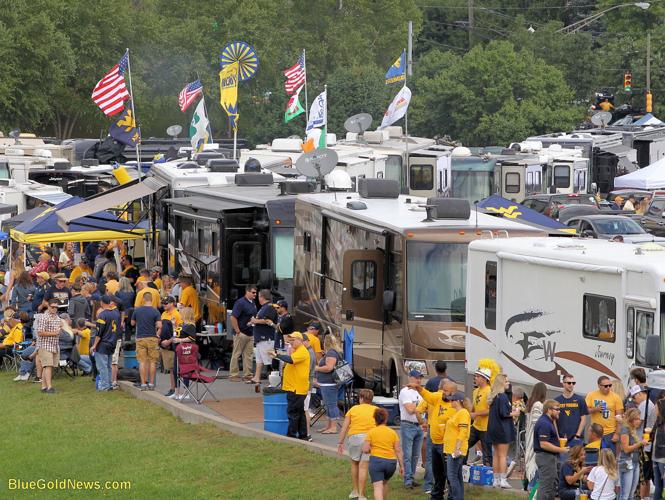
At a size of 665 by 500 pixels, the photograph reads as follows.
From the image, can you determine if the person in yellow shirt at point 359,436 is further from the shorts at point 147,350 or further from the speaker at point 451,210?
the shorts at point 147,350

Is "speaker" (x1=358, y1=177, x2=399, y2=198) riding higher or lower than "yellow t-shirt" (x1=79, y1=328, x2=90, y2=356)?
higher

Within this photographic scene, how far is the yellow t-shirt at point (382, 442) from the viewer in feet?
48.5

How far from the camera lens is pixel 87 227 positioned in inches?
1201

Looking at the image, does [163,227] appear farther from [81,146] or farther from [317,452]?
[81,146]

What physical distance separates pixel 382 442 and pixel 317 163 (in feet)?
45.6

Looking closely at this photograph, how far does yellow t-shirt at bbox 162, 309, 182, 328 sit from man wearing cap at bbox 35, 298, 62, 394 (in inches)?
70.4

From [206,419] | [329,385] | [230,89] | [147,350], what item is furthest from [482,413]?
Result: [230,89]

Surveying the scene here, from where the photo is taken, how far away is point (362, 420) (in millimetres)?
15078

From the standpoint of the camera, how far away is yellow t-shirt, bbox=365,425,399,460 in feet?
48.5

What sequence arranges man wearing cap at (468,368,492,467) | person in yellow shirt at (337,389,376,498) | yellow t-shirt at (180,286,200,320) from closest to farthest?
person in yellow shirt at (337,389,376,498)
man wearing cap at (468,368,492,467)
yellow t-shirt at (180,286,200,320)

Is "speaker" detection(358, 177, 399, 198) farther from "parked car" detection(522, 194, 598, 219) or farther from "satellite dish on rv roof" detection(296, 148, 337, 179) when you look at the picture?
"parked car" detection(522, 194, 598, 219)

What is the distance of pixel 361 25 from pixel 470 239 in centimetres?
7686

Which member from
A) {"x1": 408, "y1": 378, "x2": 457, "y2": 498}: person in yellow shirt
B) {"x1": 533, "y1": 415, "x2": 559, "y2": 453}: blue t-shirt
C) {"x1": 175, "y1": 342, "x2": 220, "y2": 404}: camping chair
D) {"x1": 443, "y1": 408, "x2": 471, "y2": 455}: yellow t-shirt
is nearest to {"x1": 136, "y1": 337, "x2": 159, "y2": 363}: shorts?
{"x1": 175, "y1": 342, "x2": 220, "y2": 404}: camping chair

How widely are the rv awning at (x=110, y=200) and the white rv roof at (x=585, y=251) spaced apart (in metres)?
12.7
